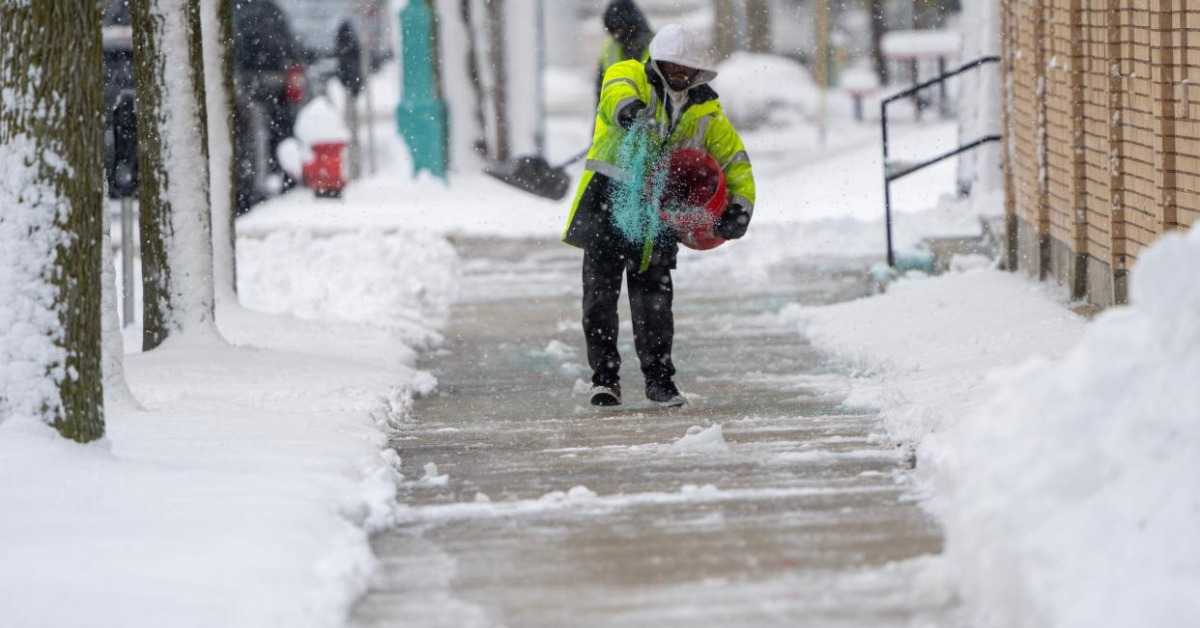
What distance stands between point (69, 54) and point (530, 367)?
404cm

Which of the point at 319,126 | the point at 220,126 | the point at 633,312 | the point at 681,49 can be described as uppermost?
the point at 681,49

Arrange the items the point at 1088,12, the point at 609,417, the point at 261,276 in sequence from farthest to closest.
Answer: the point at 261,276
the point at 1088,12
the point at 609,417

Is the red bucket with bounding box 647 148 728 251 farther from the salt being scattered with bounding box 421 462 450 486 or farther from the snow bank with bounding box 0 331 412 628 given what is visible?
the salt being scattered with bounding box 421 462 450 486

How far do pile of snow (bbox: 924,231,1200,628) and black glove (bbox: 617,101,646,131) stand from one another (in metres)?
2.92

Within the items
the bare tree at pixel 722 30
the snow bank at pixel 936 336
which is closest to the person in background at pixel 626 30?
the snow bank at pixel 936 336

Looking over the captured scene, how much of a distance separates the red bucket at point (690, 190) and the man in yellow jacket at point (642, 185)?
0.09m

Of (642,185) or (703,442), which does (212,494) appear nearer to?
(703,442)

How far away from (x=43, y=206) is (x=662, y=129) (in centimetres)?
274

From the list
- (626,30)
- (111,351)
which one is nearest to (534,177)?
(626,30)

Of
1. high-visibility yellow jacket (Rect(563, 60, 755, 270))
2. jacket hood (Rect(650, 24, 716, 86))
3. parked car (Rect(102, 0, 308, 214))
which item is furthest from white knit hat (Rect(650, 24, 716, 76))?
parked car (Rect(102, 0, 308, 214))

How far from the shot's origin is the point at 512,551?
17.9 feet

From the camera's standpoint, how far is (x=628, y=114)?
7.65 meters

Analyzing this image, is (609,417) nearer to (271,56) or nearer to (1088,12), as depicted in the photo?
(1088,12)

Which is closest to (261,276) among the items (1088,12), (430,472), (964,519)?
(1088,12)
